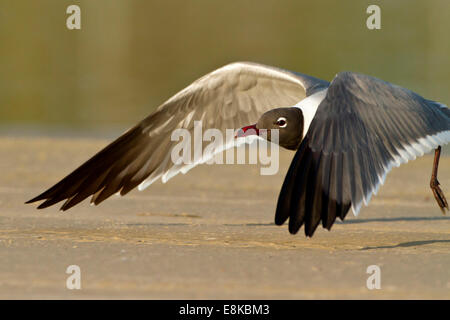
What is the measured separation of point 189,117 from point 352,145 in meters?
2.33

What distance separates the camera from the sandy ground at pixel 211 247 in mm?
5562

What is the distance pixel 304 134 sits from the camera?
7.41 meters

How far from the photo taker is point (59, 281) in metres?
5.66

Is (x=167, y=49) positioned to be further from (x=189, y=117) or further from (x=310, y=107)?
(x=310, y=107)

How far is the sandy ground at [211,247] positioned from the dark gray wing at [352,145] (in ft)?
1.31

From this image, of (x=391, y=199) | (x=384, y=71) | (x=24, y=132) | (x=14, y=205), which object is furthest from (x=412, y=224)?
(x=384, y=71)

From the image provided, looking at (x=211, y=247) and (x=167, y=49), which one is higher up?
(x=211, y=247)

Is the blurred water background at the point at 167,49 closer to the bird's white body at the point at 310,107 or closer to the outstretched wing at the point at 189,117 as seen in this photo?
the outstretched wing at the point at 189,117

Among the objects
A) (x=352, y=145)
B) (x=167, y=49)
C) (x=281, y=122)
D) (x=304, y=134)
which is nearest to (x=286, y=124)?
(x=281, y=122)

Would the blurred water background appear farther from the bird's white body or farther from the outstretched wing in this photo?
the bird's white body

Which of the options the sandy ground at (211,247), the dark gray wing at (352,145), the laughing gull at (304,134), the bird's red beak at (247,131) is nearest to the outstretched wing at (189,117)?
A: the laughing gull at (304,134)

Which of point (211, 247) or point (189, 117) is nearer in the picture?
point (211, 247)

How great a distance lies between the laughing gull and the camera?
6.46 m

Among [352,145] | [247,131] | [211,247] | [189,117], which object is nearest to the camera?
[352,145]
